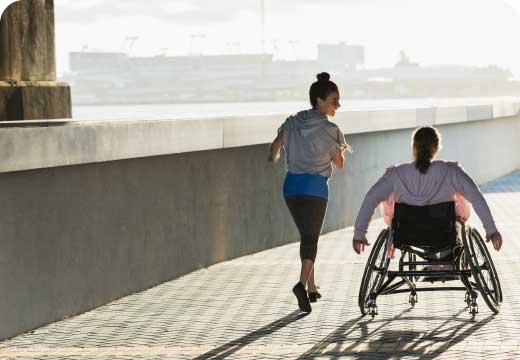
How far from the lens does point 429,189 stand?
7812mm

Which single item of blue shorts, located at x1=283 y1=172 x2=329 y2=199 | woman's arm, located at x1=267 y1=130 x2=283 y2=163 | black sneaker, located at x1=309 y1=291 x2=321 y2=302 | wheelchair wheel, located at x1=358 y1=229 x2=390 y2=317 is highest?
woman's arm, located at x1=267 y1=130 x2=283 y2=163

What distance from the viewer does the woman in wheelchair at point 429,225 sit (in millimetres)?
7699

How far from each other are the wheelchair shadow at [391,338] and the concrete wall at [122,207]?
175 centimetres

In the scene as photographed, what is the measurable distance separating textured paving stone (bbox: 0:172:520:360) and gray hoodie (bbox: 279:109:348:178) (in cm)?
89

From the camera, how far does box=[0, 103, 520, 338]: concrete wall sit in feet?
24.8

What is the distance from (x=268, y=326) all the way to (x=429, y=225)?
3.54 ft

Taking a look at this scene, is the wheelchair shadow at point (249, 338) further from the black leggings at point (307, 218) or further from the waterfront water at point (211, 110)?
the waterfront water at point (211, 110)

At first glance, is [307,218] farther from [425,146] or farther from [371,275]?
[425,146]

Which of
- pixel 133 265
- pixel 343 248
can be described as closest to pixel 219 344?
pixel 133 265

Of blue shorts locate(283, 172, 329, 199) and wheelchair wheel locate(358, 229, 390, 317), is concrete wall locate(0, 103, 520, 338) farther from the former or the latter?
wheelchair wheel locate(358, 229, 390, 317)

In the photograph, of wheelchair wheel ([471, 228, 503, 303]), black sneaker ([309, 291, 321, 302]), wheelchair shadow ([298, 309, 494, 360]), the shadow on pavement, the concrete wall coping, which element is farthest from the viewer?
the shadow on pavement

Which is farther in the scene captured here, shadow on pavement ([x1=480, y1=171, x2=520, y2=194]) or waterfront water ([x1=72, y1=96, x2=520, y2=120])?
shadow on pavement ([x1=480, y1=171, x2=520, y2=194])

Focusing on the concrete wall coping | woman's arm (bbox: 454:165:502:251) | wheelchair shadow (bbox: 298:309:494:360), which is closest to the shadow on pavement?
the concrete wall coping

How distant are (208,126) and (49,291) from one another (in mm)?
2771
